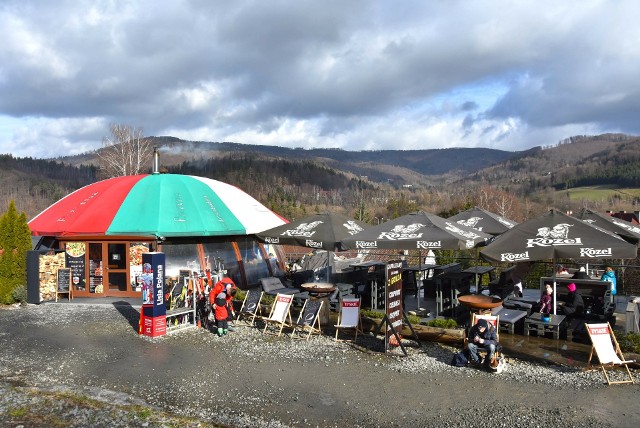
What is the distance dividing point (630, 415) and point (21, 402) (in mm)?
8854

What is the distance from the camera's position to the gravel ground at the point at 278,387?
6996 mm

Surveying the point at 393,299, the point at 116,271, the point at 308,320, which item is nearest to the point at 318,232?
the point at 308,320

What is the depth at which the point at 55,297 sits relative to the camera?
1633cm

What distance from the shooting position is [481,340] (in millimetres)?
8836

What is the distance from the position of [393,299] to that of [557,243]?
10.9 feet

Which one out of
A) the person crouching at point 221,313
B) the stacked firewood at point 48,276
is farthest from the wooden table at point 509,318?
the stacked firewood at point 48,276

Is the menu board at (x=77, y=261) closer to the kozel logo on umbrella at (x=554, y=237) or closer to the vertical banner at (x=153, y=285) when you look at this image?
the vertical banner at (x=153, y=285)

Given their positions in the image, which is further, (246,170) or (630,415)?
(246,170)

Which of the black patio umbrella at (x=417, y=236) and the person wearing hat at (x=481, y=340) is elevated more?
the black patio umbrella at (x=417, y=236)

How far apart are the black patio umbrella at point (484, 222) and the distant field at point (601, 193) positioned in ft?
365

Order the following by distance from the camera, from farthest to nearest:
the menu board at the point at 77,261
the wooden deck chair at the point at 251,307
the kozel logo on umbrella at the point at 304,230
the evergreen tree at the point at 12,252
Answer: the menu board at the point at 77,261 < the evergreen tree at the point at 12,252 < the kozel logo on umbrella at the point at 304,230 < the wooden deck chair at the point at 251,307

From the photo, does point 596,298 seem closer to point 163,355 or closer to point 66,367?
point 163,355

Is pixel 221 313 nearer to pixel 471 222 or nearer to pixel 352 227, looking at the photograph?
pixel 352 227

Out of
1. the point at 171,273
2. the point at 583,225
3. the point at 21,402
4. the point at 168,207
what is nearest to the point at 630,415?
the point at 583,225
